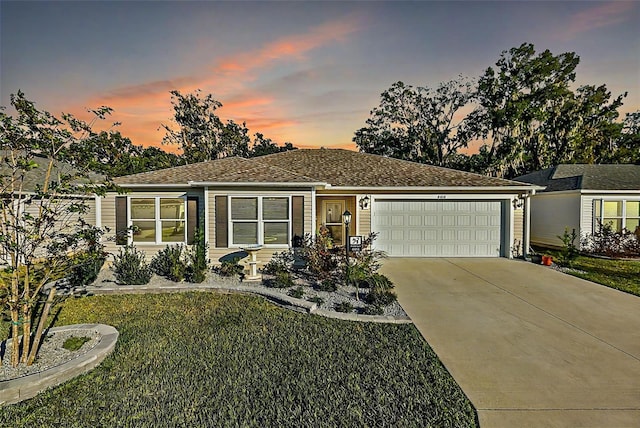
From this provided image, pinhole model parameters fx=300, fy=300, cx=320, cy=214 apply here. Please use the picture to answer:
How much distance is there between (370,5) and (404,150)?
17793 millimetres

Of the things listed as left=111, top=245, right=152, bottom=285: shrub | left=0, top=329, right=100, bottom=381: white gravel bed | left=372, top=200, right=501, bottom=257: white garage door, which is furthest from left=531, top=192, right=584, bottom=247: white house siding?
left=0, top=329, right=100, bottom=381: white gravel bed

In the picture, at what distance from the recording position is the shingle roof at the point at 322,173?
9.36 metres

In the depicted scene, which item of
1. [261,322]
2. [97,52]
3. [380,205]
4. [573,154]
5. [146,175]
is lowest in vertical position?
[261,322]

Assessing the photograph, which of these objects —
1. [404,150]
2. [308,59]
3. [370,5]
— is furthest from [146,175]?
[404,150]

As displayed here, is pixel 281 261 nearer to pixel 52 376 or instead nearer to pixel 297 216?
pixel 297 216

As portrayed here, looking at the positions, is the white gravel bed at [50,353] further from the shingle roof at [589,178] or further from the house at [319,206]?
the shingle roof at [589,178]

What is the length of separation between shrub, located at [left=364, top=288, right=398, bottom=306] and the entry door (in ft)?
21.2

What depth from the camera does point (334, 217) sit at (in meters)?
12.8

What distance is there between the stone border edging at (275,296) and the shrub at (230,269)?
108 centimetres

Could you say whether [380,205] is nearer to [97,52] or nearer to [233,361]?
[233,361]

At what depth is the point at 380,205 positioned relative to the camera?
1140 centimetres

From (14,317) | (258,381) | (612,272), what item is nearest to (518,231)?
(612,272)

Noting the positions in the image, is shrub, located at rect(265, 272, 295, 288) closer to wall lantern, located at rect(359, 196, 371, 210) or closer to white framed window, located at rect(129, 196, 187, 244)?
white framed window, located at rect(129, 196, 187, 244)

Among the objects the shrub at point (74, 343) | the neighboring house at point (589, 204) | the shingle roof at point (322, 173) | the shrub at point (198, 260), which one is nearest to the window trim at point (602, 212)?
the neighboring house at point (589, 204)
